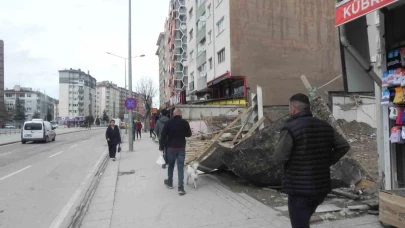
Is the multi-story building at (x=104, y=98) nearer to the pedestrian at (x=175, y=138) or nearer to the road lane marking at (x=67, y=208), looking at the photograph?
the road lane marking at (x=67, y=208)

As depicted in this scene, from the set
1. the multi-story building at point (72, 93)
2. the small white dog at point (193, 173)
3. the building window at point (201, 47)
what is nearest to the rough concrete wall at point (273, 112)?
the small white dog at point (193, 173)

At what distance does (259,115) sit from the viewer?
29.0ft

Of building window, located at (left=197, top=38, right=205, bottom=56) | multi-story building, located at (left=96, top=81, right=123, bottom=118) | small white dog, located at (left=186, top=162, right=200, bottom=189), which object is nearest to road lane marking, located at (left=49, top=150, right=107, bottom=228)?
small white dog, located at (left=186, top=162, right=200, bottom=189)

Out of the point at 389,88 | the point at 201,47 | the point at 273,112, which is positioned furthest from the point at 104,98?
the point at 389,88

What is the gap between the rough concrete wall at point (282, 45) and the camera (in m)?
28.2

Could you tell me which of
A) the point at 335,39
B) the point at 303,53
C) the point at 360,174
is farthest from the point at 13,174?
the point at 335,39

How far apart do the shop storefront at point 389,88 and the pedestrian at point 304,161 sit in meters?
1.77

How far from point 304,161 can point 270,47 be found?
89.1 ft

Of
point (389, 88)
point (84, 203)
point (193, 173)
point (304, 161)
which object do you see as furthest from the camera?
point (193, 173)

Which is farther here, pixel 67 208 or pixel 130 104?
pixel 130 104

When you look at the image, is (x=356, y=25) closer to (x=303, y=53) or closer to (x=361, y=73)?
(x=361, y=73)

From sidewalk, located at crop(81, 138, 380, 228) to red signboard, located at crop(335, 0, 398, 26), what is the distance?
8.92 feet

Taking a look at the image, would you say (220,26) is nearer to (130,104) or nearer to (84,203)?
(130,104)

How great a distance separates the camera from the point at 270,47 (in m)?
29.2
